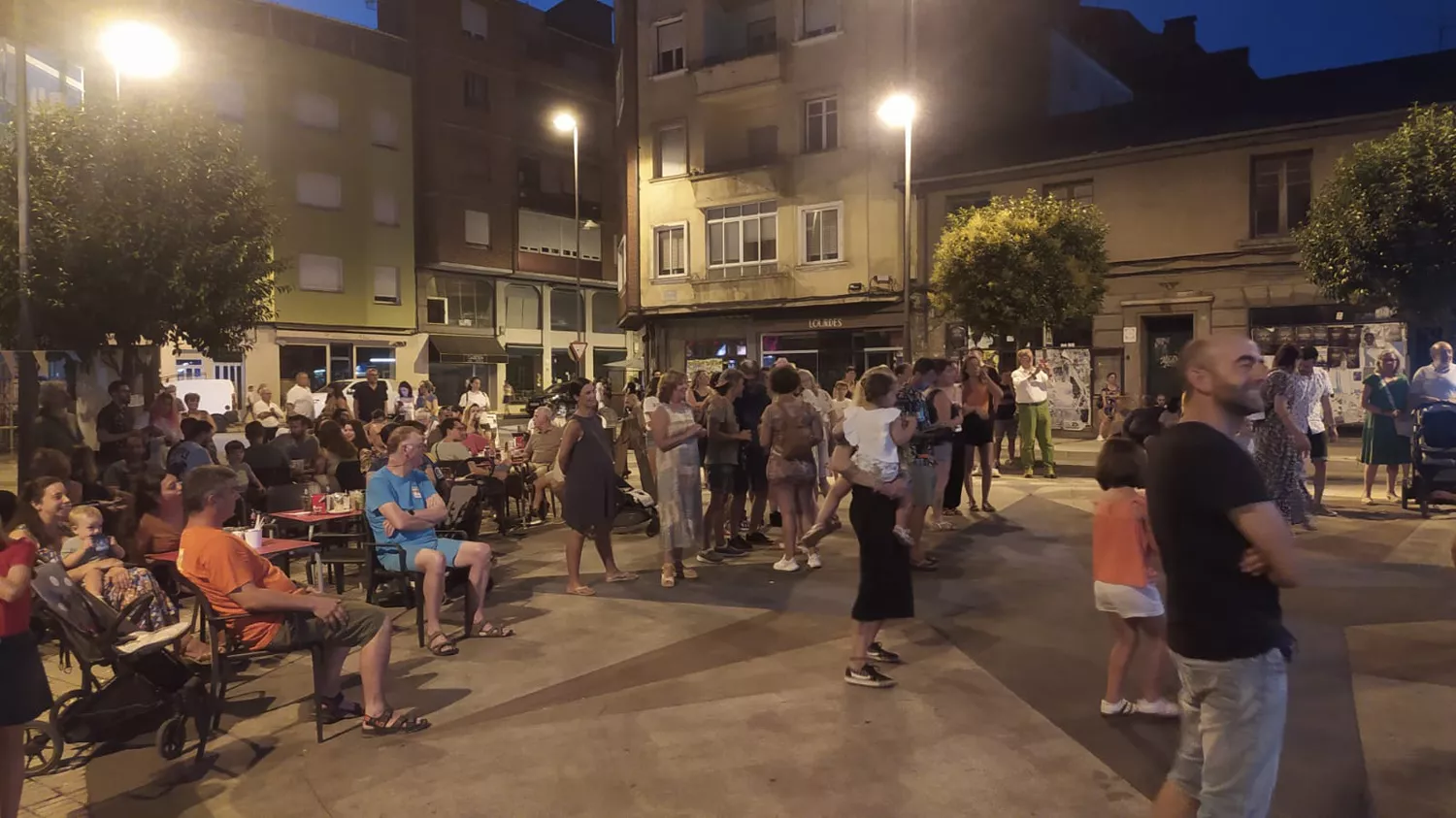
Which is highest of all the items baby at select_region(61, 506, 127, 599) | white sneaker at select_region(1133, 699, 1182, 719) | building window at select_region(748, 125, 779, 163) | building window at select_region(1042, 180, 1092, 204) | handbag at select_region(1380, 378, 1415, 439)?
building window at select_region(748, 125, 779, 163)

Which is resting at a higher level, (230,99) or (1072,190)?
(230,99)

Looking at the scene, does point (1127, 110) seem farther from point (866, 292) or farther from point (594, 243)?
point (594, 243)

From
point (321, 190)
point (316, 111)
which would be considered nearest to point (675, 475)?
point (321, 190)

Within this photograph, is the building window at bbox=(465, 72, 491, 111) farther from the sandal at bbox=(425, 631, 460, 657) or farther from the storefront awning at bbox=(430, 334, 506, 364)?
the sandal at bbox=(425, 631, 460, 657)

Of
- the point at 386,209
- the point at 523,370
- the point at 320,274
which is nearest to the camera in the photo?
the point at 320,274

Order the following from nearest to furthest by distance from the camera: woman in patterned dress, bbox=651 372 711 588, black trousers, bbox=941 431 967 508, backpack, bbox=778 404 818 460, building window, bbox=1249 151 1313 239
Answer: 1. woman in patterned dress, bbox=651 372 711 588
2. backpack, bbox=778 404 818 460
3. black trousers, bbox=941 431 967 508
4. building window, bbox=1249 151 1313 239

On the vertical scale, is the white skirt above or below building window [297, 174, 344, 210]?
below

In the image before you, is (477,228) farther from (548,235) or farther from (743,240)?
(743,240)

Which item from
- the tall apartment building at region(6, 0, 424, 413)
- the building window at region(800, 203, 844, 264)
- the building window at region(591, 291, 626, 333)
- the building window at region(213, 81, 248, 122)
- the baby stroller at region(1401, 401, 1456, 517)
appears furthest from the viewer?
the building window at region(591, 291, 626, 333)

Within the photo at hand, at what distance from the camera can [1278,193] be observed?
67.2 feet

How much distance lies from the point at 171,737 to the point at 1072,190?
22767 mm

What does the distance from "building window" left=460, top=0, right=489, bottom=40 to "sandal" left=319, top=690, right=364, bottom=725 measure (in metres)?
38.4

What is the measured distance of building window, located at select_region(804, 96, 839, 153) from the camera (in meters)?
26.5

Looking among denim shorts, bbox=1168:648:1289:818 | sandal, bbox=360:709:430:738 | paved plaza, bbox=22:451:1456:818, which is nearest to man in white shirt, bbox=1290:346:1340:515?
paved plaza, bbox=22:451:1456:818
